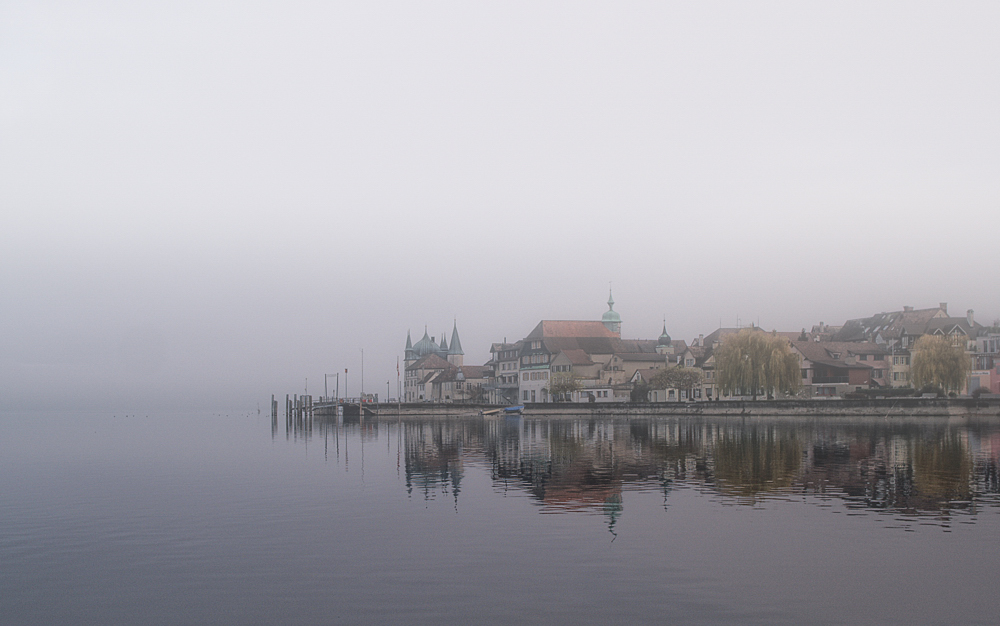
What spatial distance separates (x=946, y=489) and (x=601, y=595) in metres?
18.6

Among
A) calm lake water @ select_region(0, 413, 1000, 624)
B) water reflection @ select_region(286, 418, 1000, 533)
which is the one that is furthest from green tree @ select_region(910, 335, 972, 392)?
calm lake water @ select_region(0, 413, 1000, 624)

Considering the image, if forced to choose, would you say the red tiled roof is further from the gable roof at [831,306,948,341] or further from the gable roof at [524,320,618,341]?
the gable roof at [831,306,948,341]

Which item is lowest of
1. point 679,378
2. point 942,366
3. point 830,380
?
point 830,380

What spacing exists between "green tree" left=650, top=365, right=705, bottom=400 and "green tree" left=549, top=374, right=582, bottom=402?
13.9 metres

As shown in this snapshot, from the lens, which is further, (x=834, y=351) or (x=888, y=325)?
(x=888, y=325)

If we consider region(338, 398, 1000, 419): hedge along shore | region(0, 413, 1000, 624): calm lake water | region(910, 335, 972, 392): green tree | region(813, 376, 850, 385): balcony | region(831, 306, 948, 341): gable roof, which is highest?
region(831, 306, 948, 341): gable roof

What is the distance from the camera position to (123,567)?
1900cm

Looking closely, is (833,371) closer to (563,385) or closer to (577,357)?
(563,385)

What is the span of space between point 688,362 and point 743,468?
92111 millimetres

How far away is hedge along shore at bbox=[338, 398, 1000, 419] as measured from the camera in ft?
269

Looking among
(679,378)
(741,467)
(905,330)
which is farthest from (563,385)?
(741,467)

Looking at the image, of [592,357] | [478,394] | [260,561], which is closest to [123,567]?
[260,561]

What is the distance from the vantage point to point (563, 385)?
131m

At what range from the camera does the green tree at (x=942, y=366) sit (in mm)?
86188
